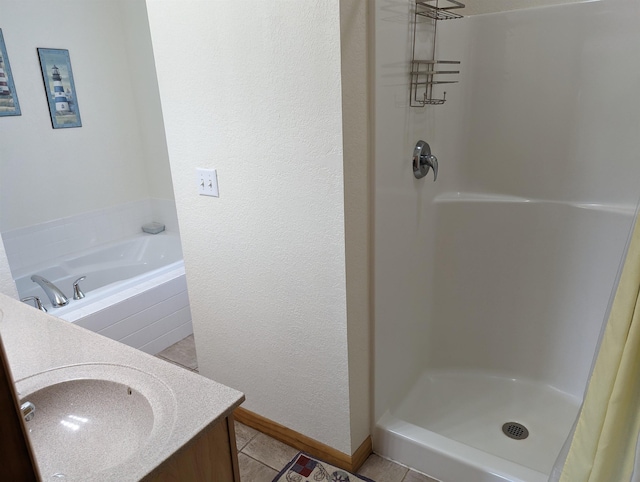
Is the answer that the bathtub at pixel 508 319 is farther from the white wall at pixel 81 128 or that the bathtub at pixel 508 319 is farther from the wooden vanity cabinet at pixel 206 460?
the white wall at pixel 81 128

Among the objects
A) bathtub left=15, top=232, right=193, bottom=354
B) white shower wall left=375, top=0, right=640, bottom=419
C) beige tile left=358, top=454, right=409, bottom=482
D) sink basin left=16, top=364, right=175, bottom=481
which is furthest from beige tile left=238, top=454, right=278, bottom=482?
bathtub left=15, top=232, right=193, bottom=354

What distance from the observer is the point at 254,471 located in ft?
5.76

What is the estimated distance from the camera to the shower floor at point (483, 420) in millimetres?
1638

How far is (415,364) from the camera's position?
2.12 meters

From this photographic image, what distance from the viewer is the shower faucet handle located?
1.79 m

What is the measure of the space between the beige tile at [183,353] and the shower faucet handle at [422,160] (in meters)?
1.51

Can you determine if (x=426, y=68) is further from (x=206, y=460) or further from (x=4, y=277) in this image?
(x=4, y=277)

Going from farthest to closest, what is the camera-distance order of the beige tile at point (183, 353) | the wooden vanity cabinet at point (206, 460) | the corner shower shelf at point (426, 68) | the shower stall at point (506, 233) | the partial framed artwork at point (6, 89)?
the partial framed artwork at point (6, 89), the beige tile at point (183, 353), the shower stall at point (506, 233), the corner shower shelf at point (426, 68), the wooden vanity cabinet at point (206, 460)

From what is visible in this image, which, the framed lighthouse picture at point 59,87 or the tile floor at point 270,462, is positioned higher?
the framed lighthouse picture at point 59,87

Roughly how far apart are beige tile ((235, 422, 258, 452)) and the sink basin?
974mm

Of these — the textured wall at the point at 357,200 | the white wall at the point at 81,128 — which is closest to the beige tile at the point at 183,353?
the textured wall at the point at 357,200

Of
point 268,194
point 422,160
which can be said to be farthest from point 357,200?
point 422,160

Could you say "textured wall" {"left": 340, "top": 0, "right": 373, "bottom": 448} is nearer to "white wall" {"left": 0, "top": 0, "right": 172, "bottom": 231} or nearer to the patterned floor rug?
the patterned floor rug

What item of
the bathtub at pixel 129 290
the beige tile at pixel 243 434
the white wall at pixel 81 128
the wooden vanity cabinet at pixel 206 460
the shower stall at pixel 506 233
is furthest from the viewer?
the white wall at pixel 81 128
